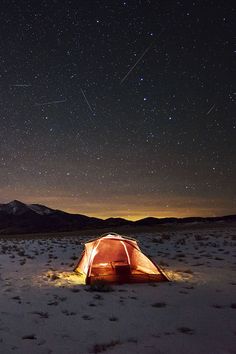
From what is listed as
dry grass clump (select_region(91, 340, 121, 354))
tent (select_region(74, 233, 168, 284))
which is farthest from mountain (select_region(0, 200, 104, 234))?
dry grass clump (select_region(91, 340, 121, 354))

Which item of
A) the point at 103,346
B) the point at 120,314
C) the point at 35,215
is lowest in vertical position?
the point at 103,346

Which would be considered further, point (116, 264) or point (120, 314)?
point (116, 264)

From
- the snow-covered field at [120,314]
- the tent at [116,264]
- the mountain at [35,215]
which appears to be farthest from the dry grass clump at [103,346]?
the mountain at [35,215]

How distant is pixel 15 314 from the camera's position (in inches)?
341

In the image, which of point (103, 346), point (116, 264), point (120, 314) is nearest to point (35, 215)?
point (116, 264)

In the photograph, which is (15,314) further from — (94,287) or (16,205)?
(16,205)

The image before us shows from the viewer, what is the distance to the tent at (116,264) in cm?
1242

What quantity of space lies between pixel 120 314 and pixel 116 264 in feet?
13.7

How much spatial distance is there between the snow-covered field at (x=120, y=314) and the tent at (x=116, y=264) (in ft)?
1.59

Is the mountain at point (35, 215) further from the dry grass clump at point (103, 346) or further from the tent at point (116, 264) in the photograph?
the dry grass clump at point (103, 346)

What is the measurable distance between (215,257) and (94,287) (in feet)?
28.9

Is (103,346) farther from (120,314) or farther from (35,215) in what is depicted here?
(35,215)

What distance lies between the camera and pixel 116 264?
1296cm

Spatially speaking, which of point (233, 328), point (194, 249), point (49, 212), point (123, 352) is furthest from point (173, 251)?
point (49, 212)
